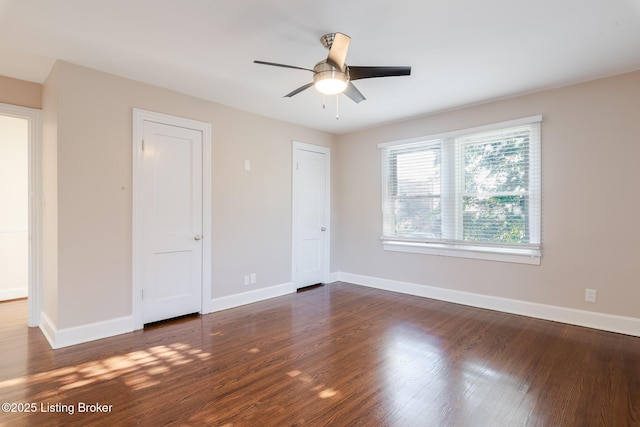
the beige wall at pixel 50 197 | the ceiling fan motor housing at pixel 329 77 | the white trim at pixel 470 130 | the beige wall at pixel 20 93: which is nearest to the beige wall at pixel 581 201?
the white trim at pixel 470 130

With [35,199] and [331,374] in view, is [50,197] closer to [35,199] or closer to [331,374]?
[35,199]

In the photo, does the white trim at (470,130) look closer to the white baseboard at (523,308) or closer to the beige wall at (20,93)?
the white baseboard at (523,308)

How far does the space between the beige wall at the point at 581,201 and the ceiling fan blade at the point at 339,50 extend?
2.52 metres

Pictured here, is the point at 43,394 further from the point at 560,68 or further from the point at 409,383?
the point at 560,68

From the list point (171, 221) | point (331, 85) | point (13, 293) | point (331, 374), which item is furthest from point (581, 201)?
point (13, 293)

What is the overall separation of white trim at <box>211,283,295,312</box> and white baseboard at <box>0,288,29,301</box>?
2.69 meters

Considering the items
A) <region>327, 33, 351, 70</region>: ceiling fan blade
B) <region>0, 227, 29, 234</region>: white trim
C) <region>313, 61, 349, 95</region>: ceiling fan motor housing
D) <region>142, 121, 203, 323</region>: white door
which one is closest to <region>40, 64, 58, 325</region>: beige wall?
<region>142, 121, 203, 323</region>: white door

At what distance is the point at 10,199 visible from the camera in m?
4.50

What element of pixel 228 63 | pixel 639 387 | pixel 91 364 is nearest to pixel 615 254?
pixel 639 387

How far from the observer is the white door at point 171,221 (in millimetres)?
3377

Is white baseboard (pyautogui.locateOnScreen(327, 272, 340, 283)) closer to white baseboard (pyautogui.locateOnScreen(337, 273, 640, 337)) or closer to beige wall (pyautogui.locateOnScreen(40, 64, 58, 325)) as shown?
white baseboard (pyautogui.locateOnScreen(337, 273, 640, 337))

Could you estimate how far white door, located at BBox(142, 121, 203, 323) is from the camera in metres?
3.38

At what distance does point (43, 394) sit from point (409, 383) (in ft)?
8.06

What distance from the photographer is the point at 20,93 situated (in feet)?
10.6
